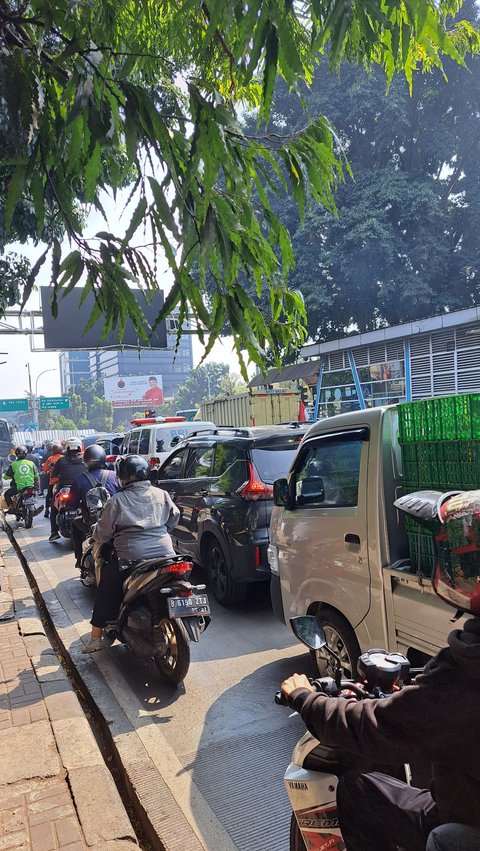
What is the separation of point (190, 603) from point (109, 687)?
0.95 m

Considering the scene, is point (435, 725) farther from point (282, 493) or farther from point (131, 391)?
point (131, 391)

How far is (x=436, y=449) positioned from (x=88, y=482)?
17.5 ft

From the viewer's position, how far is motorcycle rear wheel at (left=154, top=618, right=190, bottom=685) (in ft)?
13.7

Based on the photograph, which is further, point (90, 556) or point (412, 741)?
point (90, 556)

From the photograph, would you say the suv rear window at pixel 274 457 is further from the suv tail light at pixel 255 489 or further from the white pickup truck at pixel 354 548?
the white pickup truck at pixel 354 548

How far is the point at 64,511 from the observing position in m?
8.83

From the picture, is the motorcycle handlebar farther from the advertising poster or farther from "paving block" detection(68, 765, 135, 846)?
the advertising poster

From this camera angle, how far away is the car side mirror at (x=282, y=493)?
4254mm

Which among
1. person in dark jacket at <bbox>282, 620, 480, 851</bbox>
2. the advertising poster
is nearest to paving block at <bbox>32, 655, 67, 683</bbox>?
person in dark jacket at <bbox>282, 620, 480, 851</bbox>

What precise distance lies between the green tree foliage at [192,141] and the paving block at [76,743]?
2484 millimetres

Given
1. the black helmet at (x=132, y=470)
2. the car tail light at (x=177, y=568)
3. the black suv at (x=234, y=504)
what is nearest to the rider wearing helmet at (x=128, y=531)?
the black helmet at (x=132, y=470)

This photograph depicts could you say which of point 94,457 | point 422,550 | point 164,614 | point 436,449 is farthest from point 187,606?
point 94,457

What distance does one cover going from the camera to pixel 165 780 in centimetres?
321

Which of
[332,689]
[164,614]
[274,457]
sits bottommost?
[164,614]
